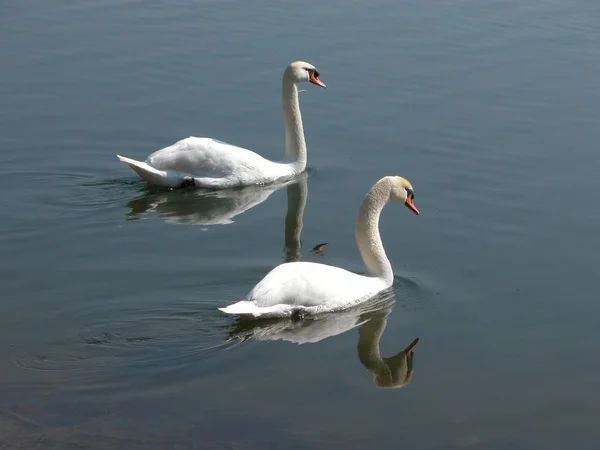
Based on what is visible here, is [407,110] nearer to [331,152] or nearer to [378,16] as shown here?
[331,152]

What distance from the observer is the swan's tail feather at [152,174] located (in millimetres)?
12791

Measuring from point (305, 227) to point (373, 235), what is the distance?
1681mm

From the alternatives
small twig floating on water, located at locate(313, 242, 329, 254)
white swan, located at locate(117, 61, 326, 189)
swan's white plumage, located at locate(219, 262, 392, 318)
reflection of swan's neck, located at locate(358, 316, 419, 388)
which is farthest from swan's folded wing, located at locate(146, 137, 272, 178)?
reflection of swan's neck, located at locate(358, 316, 419, 388)

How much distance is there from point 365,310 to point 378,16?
34.0 ft

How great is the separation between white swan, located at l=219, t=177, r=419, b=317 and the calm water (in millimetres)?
213

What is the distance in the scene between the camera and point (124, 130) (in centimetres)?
1464

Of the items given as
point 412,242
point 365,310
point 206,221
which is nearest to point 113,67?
point 206,221

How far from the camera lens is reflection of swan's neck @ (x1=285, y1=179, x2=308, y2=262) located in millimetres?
11569

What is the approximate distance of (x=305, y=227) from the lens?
12.2 meters

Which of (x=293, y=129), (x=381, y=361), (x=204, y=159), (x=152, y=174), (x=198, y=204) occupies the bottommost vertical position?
(x=381, y=361)

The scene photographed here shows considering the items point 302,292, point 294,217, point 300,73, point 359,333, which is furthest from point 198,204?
point 359,333

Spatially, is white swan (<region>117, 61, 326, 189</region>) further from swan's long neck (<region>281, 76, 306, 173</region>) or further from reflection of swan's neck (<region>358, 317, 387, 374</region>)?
reflection of swan's neck (<region>358, 317, 387, 374</region>)

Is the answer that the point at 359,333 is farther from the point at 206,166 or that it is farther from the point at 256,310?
the point at 206,166

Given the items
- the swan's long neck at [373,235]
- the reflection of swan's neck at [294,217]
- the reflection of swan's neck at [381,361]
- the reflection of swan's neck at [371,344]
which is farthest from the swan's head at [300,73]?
the reflection of swan's neck at [381,361]
